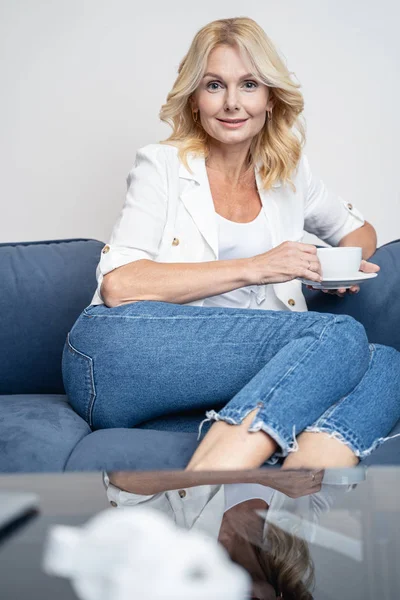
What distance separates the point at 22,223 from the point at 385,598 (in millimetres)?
2330

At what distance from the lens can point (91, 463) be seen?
1.43 m

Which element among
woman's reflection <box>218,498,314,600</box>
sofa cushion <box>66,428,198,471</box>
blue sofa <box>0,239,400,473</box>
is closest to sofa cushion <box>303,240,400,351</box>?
blue sofa <box>0,239,400,473</box>

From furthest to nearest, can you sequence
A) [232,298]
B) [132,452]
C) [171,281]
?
[232,298] < [171,281] < [132,452]

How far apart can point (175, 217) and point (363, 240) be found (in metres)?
0.60

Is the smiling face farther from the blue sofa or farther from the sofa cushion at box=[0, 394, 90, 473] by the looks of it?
the sofa cushion at box=[0, 394, 90, 473]

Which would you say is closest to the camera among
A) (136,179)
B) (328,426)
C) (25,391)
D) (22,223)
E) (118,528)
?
(118,528)

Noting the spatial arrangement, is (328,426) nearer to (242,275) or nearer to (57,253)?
(242,275)

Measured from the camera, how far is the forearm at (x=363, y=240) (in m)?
2.18

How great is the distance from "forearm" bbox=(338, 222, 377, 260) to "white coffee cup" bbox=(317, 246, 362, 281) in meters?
0.38

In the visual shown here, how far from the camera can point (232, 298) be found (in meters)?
1.95

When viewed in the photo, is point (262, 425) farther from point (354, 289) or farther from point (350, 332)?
point (354, 289)

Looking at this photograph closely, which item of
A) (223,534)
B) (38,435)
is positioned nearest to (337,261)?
(38,435)

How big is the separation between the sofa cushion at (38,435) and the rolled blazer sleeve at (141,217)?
0.30 metres

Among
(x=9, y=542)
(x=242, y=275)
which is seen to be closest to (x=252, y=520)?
(x=9, y=542)
